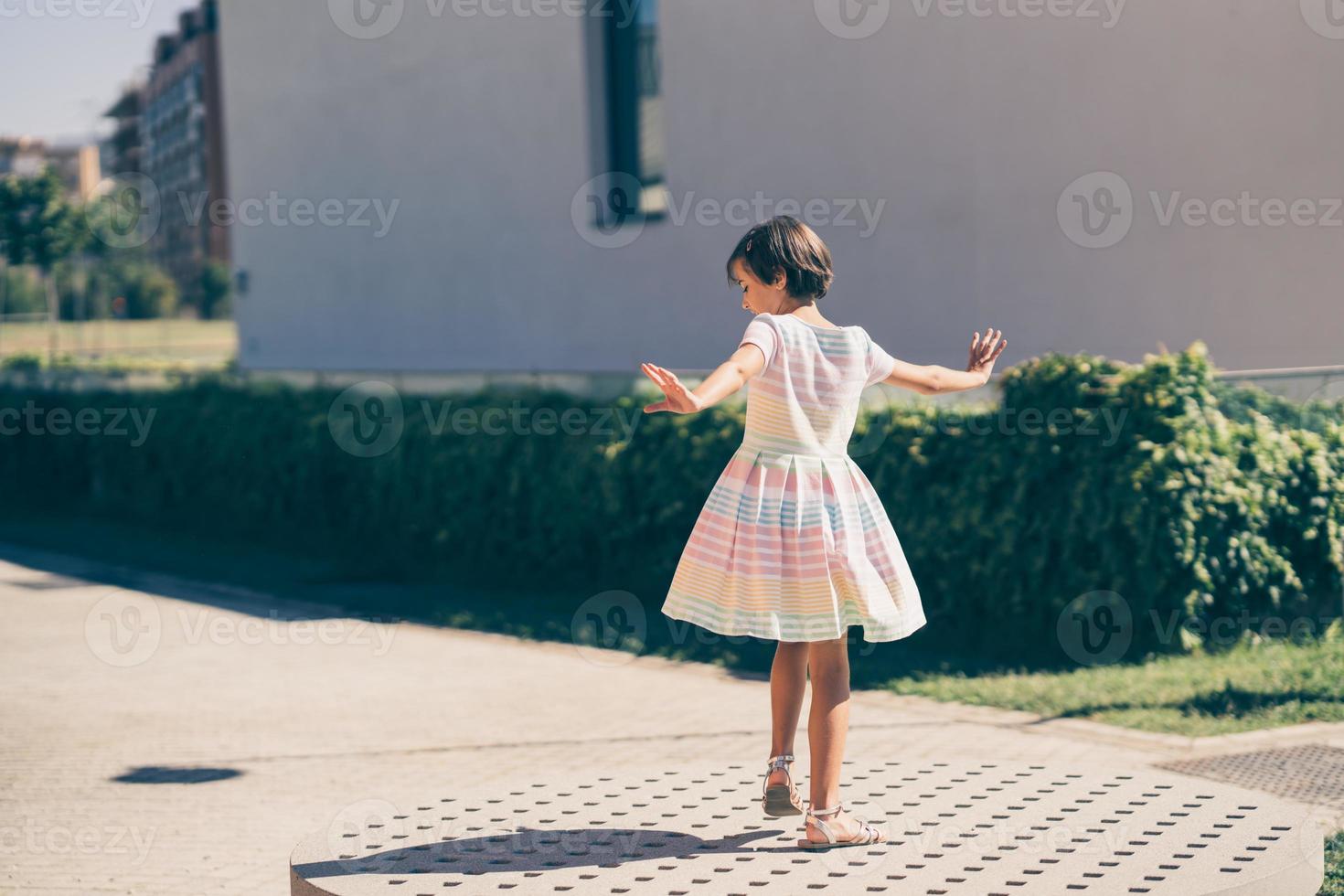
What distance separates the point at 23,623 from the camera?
384 inches

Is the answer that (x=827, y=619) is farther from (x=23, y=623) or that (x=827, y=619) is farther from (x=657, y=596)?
(x=23, y=623)

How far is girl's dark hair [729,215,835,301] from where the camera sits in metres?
3.77

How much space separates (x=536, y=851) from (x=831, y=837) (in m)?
0.80
